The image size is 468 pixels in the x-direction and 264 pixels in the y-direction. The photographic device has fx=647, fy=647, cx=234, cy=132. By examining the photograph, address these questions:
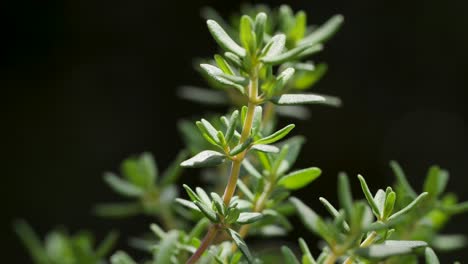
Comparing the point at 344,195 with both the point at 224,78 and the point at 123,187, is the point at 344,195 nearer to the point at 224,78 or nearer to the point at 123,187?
the point at 224,78

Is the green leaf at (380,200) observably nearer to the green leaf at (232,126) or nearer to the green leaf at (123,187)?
the green leaf at (232,126)

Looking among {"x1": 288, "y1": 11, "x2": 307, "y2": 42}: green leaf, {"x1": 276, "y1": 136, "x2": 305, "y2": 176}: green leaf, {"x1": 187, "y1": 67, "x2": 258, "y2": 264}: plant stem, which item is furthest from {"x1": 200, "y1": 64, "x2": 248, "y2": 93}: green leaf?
{"x1": 288, "y1": 11, "x2": 307, "y2": 42}: green leaf

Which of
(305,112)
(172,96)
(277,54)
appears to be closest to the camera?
(277,54)

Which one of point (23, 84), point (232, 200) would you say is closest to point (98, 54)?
point (23, 84)

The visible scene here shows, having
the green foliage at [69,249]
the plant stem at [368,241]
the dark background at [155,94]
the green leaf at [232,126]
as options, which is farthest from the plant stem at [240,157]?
the dark background at [155,94]

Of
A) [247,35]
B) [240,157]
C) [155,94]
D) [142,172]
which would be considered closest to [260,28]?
[247,35]

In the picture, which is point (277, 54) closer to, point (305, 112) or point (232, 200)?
point (232, 200)

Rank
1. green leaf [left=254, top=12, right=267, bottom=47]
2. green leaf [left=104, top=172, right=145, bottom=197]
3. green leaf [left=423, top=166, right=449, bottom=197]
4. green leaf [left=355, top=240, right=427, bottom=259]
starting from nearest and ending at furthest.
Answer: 1. green leaf [left=355, top=240, right=427, bottom=259]
2. green leaf [left=254, top=12, right=267, bottom=47]
3. green leaf [left=423, top=166, right=449, bottom=197]
4. green leaf [left=104, top=172, right=145, bottom=197]

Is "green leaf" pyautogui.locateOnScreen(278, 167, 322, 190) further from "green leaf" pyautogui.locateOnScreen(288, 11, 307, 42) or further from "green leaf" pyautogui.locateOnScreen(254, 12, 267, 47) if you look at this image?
"green leaf" pyautogui.locateOnScreen(288, 11, 307, 42)
